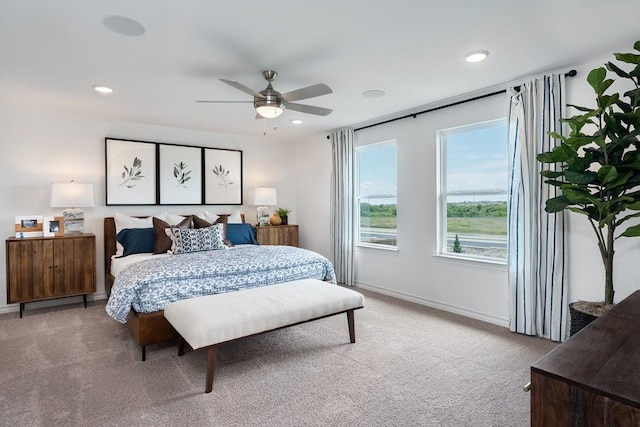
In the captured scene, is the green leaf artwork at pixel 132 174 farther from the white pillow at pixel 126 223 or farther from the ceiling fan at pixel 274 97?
the ceiling fan at pixel 274 97

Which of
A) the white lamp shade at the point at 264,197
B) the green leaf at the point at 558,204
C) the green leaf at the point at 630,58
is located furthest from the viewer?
the white lamp shade at the point at 264,197

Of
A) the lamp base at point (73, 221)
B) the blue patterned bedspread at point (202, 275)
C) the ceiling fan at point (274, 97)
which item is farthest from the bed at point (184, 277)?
the ceiling fan at point (274, 97)

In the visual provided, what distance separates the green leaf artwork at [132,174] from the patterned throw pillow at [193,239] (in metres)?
1.16

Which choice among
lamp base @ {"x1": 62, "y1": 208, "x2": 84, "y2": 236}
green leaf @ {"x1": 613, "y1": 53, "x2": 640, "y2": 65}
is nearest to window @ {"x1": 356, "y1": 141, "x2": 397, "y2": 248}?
green leaf @ {"x1": 613, "y1": 53, "x2": 640, "y2": 65}

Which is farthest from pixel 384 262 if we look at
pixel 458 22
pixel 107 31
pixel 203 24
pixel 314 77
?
pixel 107 31

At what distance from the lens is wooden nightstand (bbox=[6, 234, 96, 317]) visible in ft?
13.2

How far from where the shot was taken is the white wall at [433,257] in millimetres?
3070

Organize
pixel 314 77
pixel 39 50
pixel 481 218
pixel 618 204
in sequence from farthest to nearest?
1. pixel 481 218
2. pixel 314 77
3. pixel 39 50
4. pixel 618 204

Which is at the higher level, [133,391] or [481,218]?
[481,218]

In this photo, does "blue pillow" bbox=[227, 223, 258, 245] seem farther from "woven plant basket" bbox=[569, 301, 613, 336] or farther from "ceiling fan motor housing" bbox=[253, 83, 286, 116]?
"woven plant basket" bbox=[569, 301, 613, 336]

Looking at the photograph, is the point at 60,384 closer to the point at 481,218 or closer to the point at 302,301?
the point at 302,301

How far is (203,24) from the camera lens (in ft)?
7.80

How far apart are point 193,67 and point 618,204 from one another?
356 cm

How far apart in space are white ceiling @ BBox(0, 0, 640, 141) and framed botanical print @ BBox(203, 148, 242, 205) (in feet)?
5.49
